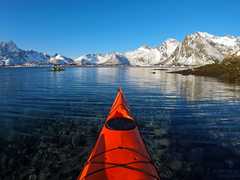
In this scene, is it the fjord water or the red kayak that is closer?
the red kayak

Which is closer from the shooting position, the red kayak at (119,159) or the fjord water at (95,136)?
the red kayak at (119,159)

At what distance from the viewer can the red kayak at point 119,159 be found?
894 centimetres

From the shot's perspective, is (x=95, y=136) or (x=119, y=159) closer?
(x=119, y=159)

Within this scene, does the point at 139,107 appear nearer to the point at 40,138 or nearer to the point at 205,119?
the point at 205,119

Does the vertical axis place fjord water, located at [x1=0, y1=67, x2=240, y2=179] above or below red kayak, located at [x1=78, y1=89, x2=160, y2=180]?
below

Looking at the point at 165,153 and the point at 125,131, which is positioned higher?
the point at 125,131

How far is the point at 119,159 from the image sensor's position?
9914mm

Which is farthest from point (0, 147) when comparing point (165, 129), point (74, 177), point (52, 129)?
point (165, 129)

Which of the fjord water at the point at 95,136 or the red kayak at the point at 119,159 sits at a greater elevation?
the red kayak at the point at 119,159

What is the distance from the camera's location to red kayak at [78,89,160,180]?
894 cm

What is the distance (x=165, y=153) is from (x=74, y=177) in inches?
246

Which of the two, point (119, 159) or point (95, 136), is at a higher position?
point (119, 159)

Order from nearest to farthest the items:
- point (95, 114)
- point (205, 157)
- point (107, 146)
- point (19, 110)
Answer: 1. point (107, 146)
2. point (205, 157)
3. point (95, 114)
4. point (19, 110)

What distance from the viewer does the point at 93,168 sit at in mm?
9312
